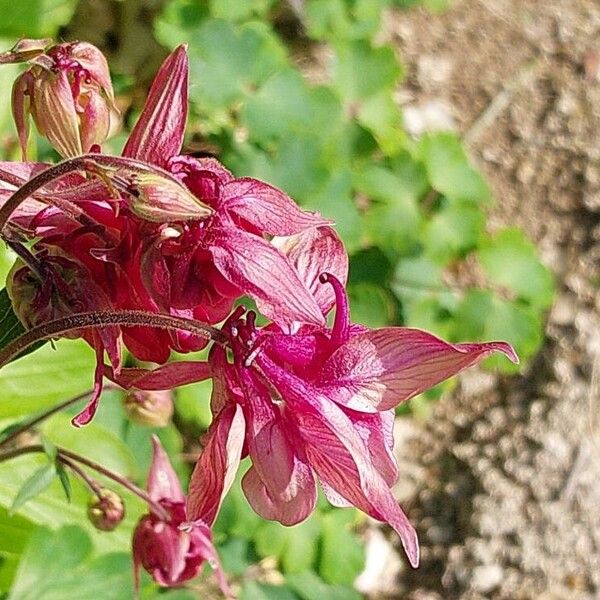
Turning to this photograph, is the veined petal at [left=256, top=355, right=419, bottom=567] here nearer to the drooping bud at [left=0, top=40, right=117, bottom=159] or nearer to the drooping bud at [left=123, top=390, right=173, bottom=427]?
the drooping bud at [left=0, top=40, right=117, bottom=159]

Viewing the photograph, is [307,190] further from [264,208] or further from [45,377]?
[264,208]

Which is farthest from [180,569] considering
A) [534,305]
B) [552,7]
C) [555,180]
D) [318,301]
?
[552,7]

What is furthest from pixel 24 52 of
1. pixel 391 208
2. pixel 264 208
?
pixel 391 208

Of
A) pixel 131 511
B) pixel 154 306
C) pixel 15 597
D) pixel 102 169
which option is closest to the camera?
pixel 102 169

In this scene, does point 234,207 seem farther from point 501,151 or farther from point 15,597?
point 501,151

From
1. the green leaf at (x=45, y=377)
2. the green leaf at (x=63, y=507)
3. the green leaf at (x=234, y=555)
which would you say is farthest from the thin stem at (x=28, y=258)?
the green leaf at (x=234, y=555)

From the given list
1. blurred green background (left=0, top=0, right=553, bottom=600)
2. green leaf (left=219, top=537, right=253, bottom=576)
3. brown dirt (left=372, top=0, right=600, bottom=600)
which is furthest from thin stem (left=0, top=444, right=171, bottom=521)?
brown dirt (left=372, top=0, right=600, bottom=600)
